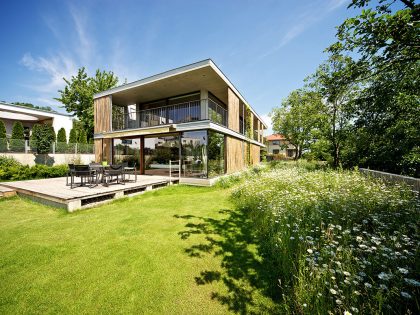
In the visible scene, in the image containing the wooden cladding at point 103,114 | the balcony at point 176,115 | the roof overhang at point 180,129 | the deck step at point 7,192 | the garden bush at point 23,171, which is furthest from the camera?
the wooden cladding at point 103,114

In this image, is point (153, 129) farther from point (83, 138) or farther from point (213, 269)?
point (83, 138)

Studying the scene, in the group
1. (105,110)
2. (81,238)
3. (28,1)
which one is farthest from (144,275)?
(28,1)

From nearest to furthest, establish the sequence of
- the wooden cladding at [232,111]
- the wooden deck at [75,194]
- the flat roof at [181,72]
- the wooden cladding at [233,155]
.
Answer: the wooden deck at [75,194], the flat roof at [181,72], the wooden cladding at [232,111], the wooden cladding at [233,155]

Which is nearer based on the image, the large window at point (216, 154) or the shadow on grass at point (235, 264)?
the shadow on grass at point (235, 264)

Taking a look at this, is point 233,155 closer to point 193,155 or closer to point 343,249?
point 193,155

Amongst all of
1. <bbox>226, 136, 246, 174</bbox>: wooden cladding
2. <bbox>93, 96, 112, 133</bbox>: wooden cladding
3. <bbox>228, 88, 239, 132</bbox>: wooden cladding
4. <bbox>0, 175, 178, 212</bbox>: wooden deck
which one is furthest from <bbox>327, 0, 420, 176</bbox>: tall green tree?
<bbox>93, 96, 112, 133</bbox>: wooden cladding

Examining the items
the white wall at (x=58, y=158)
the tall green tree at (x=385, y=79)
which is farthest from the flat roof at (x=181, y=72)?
the white wall at (x=58, y=158)

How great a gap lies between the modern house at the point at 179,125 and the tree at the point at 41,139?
706cm

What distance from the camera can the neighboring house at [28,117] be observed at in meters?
20.2

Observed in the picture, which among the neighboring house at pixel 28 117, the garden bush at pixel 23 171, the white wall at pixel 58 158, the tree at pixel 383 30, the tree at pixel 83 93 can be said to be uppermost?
the tree at pixel 83 93

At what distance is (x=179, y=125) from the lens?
1120cm

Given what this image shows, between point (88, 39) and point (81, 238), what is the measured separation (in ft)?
39.5

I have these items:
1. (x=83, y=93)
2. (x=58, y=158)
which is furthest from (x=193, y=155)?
(x=83, y=93)

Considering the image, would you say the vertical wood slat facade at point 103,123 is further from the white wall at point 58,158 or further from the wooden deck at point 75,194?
the wooden deck at point 75,194
